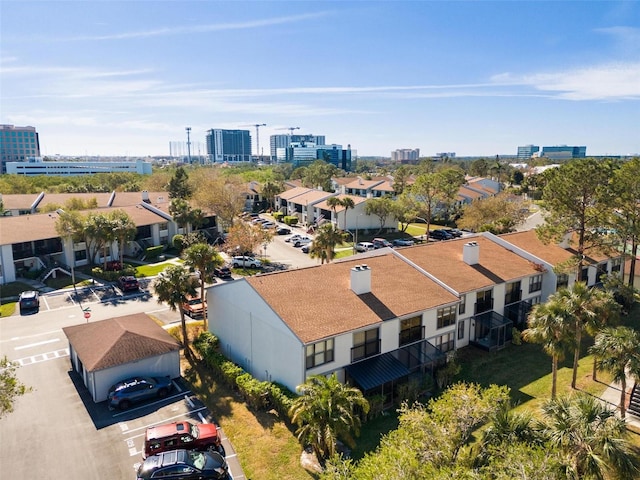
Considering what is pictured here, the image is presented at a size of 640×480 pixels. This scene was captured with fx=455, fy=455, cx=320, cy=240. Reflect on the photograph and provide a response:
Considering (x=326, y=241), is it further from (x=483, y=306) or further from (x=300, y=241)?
(x=300, y=241)

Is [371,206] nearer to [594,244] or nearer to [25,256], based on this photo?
[594,244]

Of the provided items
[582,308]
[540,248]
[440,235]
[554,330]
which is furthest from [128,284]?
[440,235]

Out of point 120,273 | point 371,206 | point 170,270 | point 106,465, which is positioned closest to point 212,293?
point 170,270

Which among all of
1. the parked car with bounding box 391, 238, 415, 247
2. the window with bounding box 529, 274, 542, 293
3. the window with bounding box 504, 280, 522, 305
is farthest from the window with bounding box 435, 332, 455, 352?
the parked car with bounding box 391, 238, 415, 247

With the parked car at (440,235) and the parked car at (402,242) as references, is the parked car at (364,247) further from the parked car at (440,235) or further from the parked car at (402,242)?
the parked car at (440,235)

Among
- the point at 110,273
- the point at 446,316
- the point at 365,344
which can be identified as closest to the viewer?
the point at 365,344

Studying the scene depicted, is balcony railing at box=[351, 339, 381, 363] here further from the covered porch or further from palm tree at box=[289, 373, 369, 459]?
the covered porch
